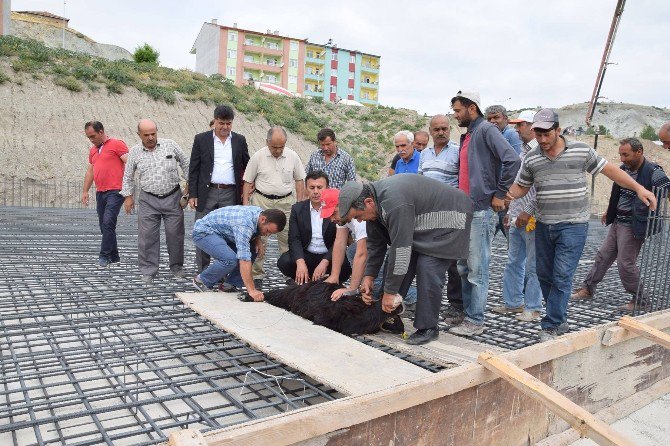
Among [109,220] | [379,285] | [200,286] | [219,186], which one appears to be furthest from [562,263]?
[109,220]

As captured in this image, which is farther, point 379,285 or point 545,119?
point 379,285

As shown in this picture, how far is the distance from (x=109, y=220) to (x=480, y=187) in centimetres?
353

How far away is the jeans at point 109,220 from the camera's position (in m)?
5.15

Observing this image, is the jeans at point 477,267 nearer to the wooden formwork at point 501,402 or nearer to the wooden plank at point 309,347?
the wooden formwork at point 501,402

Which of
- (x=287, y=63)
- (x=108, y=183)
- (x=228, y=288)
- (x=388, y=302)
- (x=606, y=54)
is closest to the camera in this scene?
(x=388, y=302)

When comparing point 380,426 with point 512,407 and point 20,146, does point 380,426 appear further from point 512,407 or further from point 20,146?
point 20,146

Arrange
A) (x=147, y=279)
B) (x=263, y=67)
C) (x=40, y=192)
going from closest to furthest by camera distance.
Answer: (x=147, y=279)
(x=40, y=192)
(x=263, y=67)

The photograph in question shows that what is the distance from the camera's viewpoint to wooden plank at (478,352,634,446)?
182 cm

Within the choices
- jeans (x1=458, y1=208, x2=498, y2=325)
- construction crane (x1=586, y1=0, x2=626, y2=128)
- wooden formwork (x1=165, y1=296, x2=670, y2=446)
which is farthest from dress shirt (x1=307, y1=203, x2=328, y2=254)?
construction crane (x1=586, y1=0, x2=626, y2=128)

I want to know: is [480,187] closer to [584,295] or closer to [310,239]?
[310,239]

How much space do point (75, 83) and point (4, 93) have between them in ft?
7.70

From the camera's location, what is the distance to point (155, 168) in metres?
4.74

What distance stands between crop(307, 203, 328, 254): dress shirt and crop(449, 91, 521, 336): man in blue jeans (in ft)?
3.91

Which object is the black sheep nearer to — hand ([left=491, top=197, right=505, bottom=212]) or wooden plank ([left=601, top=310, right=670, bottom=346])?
hand ([left=491, top=197, right=505, bottom=212])
